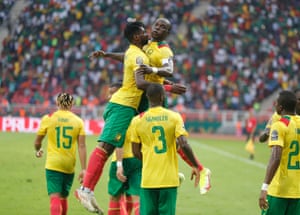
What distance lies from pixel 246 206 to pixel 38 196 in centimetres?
394

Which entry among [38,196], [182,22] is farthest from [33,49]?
[38,196]

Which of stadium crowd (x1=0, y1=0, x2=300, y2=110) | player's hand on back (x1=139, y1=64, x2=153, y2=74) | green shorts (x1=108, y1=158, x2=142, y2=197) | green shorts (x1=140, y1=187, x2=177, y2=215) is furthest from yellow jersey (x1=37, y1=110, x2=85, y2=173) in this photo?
stadium crowd (x1=0, y1=0, x2=300, y2=110)

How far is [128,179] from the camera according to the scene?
931 cm

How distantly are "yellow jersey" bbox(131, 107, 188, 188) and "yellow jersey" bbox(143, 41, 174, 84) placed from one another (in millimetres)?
1258

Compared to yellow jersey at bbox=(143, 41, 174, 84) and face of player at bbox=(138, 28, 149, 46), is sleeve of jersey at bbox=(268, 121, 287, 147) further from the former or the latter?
face of player at bbox=(138, 28, 149, 46)

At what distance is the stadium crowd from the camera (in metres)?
36.2

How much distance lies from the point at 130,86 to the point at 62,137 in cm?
135

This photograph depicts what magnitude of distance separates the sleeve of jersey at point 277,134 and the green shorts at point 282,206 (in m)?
0.69

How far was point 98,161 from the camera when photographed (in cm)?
892

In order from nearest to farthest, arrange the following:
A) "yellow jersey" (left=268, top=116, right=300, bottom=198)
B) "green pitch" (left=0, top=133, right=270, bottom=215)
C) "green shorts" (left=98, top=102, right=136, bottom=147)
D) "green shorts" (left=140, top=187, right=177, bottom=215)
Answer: "yellow jersey" (left=268, top=116, right=300, bottom=198) < "green shorts" (left=140, top=187, right=177, bottom=215) < "green shorts" (left=98, top=102, right=136, bottom=147) < "green pitch" (left=0, top=133, right=270, bottom=215)

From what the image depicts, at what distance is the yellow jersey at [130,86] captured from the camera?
28.7ft

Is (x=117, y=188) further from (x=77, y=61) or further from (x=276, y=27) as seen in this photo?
(x=276, y=27)

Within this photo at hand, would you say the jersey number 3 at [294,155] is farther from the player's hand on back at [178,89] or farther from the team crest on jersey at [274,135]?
the player's hand on back at [178,89]

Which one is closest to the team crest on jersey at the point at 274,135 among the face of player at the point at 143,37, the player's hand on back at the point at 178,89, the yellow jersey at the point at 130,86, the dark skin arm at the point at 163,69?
the dark skin arm at the point at 163,69
